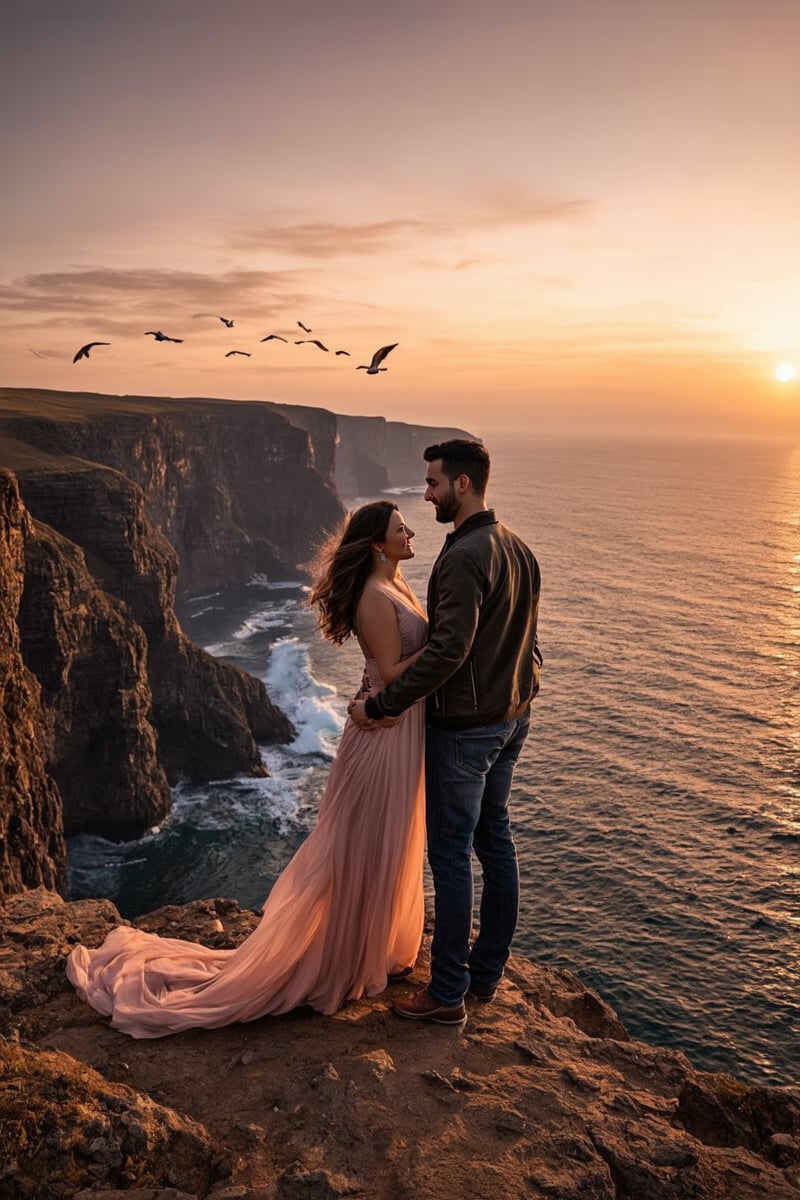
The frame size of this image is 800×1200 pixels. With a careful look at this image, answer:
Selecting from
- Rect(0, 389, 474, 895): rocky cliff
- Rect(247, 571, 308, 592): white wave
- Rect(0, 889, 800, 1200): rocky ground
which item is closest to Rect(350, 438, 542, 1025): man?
Rect(0, 889, 800, 1200): rocky ground

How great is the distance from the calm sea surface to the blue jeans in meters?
22.9

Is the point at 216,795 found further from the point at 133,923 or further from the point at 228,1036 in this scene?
the point at 228,1036

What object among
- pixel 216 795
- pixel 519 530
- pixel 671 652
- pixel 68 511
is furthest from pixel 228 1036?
pixel 519 530

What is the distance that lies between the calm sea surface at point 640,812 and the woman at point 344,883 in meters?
23.0

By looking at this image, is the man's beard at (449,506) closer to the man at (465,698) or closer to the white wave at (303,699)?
the man at (465,698)

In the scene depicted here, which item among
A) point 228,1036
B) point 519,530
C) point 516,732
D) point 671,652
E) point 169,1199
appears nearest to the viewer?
point 169,1199

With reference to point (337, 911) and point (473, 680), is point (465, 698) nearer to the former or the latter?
point (473, 680)

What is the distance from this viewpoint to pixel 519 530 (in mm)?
121250

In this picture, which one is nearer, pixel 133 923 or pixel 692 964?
pixel 133 923

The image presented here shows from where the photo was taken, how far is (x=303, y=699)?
61688 mm

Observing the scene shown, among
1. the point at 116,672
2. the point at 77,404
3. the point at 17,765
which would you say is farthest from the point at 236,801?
the point at 77,404

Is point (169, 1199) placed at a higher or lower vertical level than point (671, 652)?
higher

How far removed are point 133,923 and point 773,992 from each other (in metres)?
26.0

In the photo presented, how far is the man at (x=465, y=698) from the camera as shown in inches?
225
